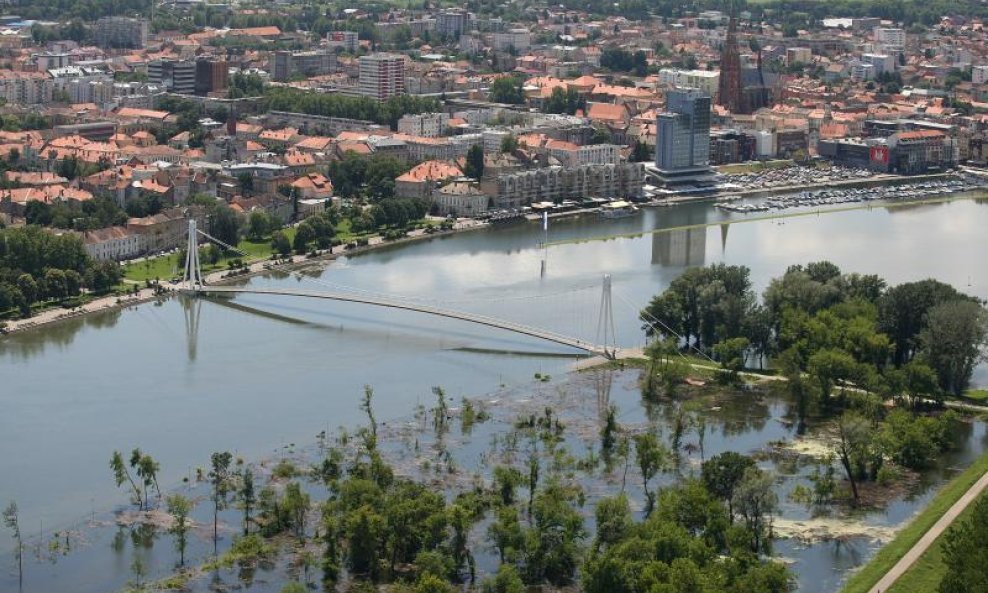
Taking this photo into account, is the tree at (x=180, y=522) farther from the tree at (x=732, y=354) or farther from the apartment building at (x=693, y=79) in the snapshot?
the apartment building at (x=693, y=79)

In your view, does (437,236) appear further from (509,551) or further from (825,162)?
(509,551)

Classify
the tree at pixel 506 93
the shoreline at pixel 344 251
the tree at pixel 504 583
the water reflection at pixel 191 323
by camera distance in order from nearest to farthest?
the tree at pixel 504 583 < the water reflection at pixel 191 323 < the shoreline at pixel 344 251 < the tree at pixel 506 93

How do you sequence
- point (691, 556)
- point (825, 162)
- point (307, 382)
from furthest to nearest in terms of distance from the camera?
point (825, 162)
point (307, 382)
point (691, 556)

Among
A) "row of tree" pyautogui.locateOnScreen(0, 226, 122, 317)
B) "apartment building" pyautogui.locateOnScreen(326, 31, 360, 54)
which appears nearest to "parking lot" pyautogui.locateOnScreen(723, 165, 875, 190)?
"row of tree" pyautogui.locateOnScreen(0, 226, 122, 317)

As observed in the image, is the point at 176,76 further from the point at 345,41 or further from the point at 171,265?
the point at 171,265

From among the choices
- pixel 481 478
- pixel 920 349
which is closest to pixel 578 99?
pixel 920 349

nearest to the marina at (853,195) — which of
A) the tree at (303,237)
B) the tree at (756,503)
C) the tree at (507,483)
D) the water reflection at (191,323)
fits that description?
the tree at (303,237)

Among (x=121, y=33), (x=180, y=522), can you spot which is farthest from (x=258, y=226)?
(x=121, y=33)
